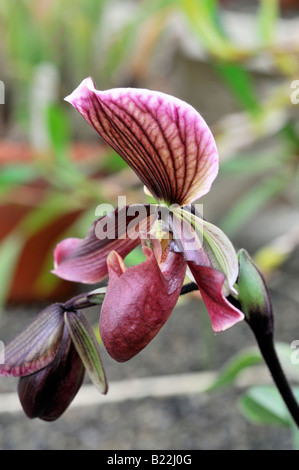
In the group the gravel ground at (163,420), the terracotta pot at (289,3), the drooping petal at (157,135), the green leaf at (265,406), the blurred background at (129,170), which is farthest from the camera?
the terracotta pot at (289,3)

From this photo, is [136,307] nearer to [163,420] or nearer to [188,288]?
[188,288]

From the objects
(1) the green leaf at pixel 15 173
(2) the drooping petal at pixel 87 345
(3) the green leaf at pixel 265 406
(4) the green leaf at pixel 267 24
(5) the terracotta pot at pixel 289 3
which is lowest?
(3) the green leaf at pixel 265 406

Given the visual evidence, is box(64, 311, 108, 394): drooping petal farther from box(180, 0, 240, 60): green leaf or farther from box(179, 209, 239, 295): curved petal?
box(180, 0, 240, 60): green leaf

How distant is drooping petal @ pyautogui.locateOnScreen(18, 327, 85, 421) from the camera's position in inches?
14.7

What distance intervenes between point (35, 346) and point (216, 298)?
114 millimetres

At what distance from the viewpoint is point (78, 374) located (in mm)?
382

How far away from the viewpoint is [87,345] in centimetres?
37

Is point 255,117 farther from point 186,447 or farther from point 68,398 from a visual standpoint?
point 68,398

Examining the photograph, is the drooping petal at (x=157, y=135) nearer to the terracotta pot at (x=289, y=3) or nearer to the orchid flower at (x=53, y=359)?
the orchid flower at (x=53, y=359)

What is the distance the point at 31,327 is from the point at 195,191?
0.41ft

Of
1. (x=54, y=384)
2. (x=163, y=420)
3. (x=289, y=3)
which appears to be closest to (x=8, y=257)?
(x=163, y=420)

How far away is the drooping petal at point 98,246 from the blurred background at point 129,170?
428 mm

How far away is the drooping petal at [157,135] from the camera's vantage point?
0.97 feet

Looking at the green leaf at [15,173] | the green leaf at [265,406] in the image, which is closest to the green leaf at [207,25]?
the green leaf at [15,173]
